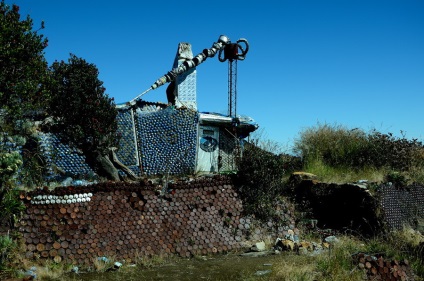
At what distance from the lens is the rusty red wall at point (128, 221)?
9.05m

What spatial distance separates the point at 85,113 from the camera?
12938 millimetres

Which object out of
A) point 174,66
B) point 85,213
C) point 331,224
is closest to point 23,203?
point 85,213

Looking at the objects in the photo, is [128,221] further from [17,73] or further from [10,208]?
[17,73]

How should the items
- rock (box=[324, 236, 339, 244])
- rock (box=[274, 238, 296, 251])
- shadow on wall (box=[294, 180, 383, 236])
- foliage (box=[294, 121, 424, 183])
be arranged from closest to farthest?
rock (box=[274, 238, 296, 251]) < rock (box=[324, 236, 339, 244]) < shadow on wall (box=[294, 180, 383, 236]) < foliage (box=[294, 121, 424, 183])

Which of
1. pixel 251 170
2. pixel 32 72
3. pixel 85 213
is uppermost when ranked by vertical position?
pixel 32 72

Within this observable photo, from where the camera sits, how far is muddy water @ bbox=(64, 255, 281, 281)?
812cm

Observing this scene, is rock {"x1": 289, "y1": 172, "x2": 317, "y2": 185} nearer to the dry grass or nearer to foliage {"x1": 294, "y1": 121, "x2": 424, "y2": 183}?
the dry grass

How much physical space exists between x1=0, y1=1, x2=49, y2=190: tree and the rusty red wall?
2767 mm

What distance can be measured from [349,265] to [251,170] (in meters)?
4.84

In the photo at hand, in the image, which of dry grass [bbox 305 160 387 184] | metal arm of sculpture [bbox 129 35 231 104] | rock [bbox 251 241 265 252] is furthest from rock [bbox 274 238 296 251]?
metal arm of sculpture [bbox 129 35 231 104]

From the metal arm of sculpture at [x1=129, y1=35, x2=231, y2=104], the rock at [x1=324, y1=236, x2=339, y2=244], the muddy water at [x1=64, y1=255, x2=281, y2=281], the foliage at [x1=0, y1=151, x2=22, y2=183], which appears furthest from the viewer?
the metal arm of sculpture at [x1=129, y1=35, x2=231, y2=104]

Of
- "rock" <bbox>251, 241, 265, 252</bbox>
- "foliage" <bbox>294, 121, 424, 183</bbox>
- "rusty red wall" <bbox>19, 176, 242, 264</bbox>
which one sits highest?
"foliage" <bbox>294, 121, 424, 183</bbox>

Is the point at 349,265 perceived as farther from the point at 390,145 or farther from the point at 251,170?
the point at 390,145

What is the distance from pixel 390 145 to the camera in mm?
15711
